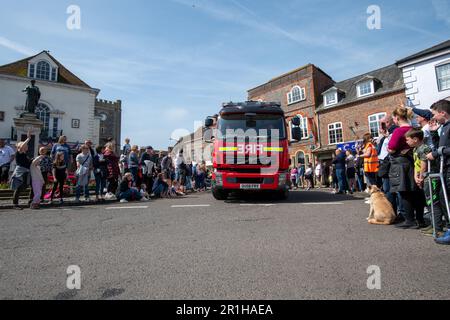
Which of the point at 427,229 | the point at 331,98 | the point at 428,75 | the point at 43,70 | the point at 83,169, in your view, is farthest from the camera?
the point at 43,70

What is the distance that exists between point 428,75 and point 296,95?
1215 cm

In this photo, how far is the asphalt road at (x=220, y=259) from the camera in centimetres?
193

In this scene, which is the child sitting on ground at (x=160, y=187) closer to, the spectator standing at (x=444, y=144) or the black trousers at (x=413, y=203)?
the black trousers at (x=413, y=203)

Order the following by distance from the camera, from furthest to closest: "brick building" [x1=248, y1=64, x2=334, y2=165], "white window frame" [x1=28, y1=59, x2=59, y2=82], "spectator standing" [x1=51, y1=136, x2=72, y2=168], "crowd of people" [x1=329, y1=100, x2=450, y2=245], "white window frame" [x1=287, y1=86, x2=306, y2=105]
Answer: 1. "white window frame" [x1=28, y1=59, x2=59, y2=82]
2. "white window frame" [x1=287, y1=86, x2=306, y2=105]
3. "brick building" [x1=248, y1=64, x2=334, y2=165]
4. "spectator standing" [x1=51, y1=136, x2=72, y2=168]
5. "crowd of people" [x1=329, y1=100, x2=450, y2=245]

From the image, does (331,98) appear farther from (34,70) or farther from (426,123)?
(34,70)

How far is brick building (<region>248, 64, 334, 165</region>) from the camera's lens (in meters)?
24.7

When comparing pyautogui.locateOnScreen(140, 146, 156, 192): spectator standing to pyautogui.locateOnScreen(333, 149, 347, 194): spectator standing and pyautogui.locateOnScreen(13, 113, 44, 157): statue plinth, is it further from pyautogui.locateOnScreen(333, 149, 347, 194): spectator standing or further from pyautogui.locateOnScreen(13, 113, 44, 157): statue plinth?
pyautogui.locateOnScreen(13, 113, 44, 157): statue plinth

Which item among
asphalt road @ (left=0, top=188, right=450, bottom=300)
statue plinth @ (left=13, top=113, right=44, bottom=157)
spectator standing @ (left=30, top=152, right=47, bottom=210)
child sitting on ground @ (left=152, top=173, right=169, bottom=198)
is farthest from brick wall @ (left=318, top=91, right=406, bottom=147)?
statue plinth @ (left=13, top=113, right=44, bottom=157)

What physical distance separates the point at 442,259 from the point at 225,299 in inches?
95.0

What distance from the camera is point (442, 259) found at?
8.37 ft

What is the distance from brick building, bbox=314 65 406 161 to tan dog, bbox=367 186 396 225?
18614mm

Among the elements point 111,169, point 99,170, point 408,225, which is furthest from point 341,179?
point 99,170

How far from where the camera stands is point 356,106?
71.8 ft

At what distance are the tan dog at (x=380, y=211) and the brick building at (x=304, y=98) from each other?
20343mm
